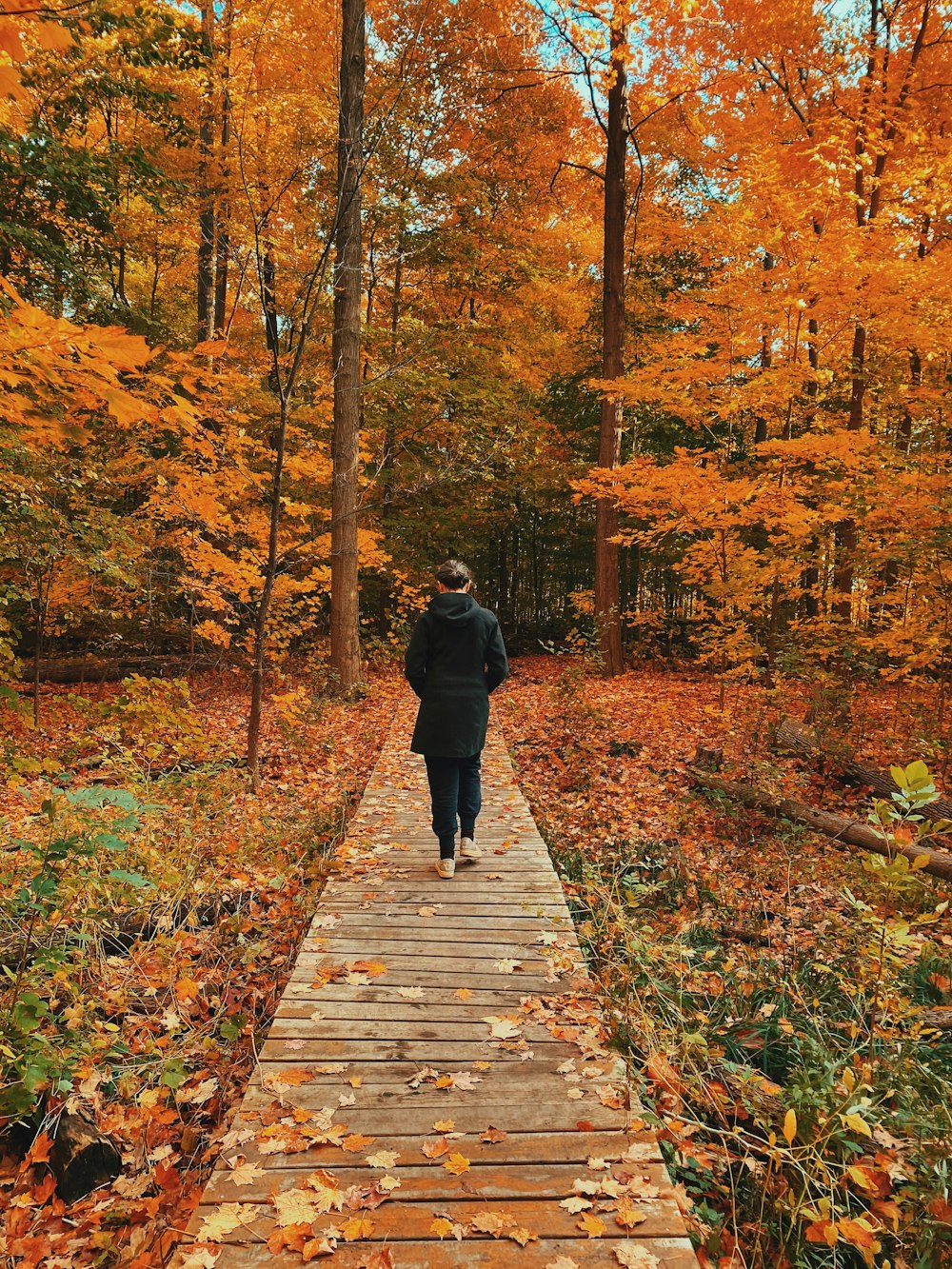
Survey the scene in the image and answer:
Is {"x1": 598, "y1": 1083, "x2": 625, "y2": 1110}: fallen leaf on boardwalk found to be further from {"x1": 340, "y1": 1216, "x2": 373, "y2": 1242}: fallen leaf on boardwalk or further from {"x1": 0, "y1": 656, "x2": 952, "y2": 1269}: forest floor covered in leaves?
{"x1": 340, "y1": 1216, "x2": 373, "y2": 1242}: fallen leaf on boardwalk

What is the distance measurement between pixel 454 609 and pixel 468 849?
6.03ft

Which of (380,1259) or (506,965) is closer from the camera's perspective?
(380,1259)

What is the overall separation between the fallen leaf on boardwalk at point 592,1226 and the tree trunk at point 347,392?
784 cm

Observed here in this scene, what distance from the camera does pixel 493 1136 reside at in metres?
2.52

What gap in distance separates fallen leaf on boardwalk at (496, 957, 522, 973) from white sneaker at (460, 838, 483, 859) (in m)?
1.36

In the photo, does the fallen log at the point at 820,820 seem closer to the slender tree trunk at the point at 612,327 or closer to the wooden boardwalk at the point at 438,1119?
the wooden boardwalk at the point at 438,1119


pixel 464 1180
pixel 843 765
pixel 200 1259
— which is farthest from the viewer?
pixel 843 765

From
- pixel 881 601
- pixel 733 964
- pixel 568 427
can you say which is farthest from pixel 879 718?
pixel 568 427

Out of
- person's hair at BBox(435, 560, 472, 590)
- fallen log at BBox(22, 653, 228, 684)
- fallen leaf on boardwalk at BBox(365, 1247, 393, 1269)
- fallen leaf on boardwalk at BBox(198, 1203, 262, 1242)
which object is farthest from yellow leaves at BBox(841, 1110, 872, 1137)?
fallen log at BBox(22, 653, 228, 684)

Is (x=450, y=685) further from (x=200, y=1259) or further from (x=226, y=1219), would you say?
(x=200, y=1259)

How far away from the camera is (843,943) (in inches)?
184

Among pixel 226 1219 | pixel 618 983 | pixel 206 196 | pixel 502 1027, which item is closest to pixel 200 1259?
pixel 226 1219

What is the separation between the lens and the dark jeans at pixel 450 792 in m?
4.81

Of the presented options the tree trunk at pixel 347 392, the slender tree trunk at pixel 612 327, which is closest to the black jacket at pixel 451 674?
the tree trunk at pixel 347 392
